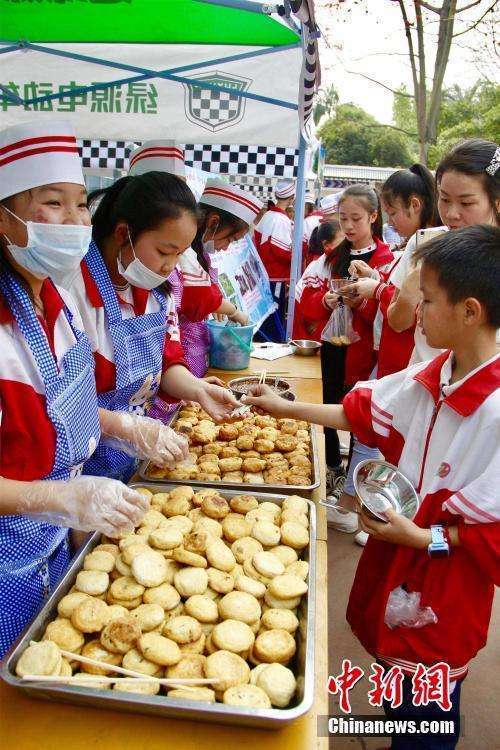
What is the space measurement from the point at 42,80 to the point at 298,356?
298 cm

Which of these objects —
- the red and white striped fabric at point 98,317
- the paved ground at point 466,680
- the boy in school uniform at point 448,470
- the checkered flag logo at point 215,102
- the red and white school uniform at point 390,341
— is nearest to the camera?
the boy in school uniform at point 448,470

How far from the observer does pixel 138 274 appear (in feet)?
6.71

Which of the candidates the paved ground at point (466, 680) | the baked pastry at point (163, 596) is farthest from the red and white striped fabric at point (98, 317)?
the paved ground at point (466, 680)

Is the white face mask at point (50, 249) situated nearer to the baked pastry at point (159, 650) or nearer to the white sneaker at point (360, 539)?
the baked pastry at point (159, 650)

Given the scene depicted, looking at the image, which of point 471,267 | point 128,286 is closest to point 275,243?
point 128,286

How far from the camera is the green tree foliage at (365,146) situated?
40269mm

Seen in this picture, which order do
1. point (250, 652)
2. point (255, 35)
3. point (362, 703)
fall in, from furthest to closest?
point (255, 35), point (362, 703), point (250, 652)

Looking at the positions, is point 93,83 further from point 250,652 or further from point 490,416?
point 250,652

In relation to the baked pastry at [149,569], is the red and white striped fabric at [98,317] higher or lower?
higher

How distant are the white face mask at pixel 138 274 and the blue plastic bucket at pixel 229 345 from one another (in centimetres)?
137

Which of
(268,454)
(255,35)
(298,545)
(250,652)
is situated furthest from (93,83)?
(250,652)

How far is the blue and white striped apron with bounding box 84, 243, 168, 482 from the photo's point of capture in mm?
1990

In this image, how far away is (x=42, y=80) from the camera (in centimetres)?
411

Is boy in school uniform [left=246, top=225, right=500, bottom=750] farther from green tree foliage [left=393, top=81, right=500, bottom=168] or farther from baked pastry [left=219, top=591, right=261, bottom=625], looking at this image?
green tree foliage [left=393, top=81, right=500, bottom=168]
